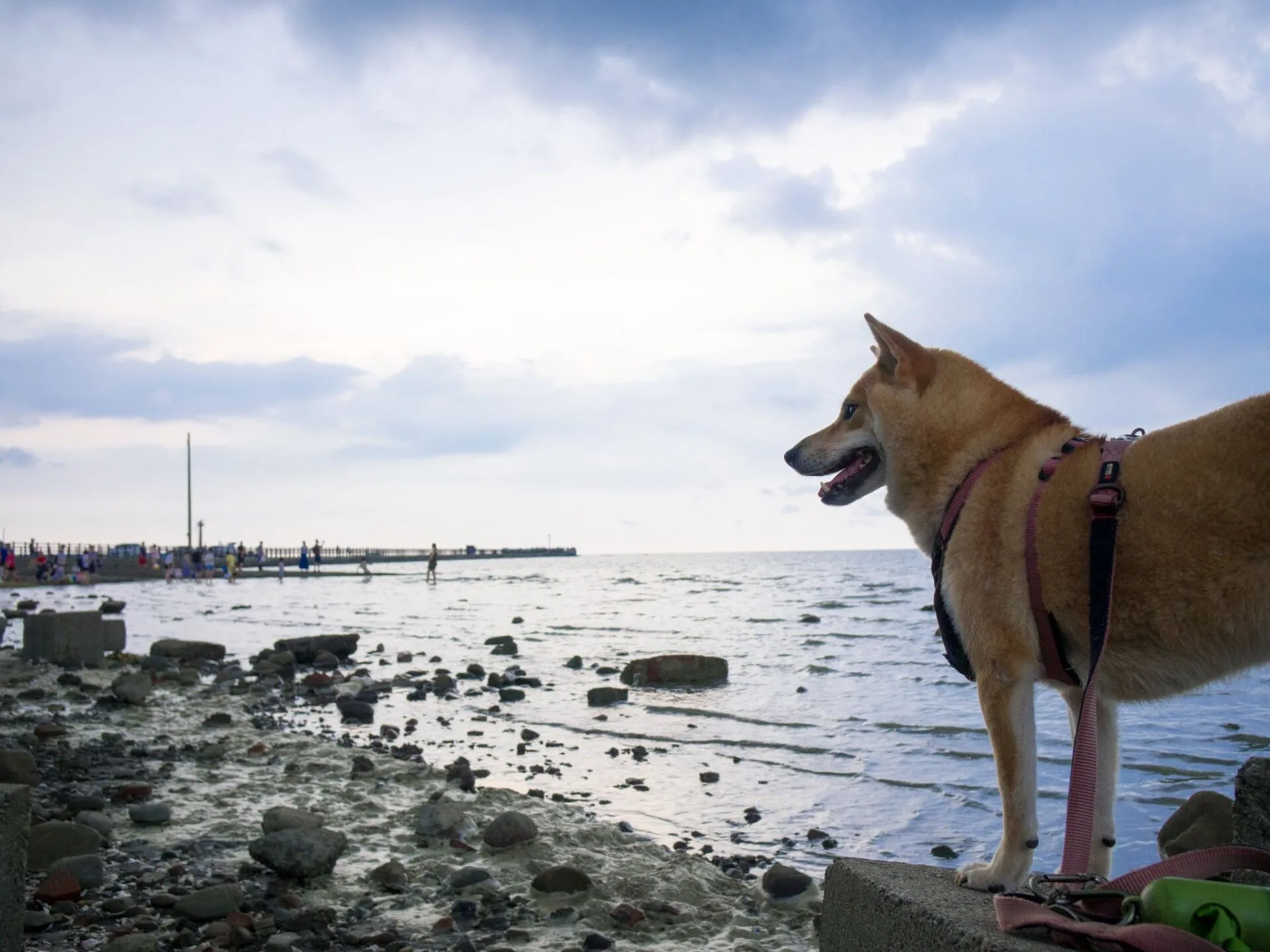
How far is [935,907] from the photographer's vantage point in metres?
2.75

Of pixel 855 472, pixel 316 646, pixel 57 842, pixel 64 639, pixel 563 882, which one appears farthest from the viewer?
pixel 316 646

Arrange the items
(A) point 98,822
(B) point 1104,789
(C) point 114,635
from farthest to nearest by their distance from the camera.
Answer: (C) point 114,635 → (A) point 98,822 → (B) point 1104,789

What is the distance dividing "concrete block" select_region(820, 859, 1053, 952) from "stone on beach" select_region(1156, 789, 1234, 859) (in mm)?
4072

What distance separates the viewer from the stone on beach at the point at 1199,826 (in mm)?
6285

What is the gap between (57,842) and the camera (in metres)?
5.95

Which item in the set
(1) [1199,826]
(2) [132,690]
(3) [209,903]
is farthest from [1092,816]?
(2) [132,690]

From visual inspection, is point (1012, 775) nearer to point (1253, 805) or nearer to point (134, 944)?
point (1253, 805)

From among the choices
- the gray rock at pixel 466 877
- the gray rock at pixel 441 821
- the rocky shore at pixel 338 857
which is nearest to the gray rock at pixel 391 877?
the rocky shore at pixel 338 857

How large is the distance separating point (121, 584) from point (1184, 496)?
68.5 metres

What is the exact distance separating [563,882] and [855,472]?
3.35 metres

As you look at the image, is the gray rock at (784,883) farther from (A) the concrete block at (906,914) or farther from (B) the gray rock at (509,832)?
(A) the concrete block at (906,914)

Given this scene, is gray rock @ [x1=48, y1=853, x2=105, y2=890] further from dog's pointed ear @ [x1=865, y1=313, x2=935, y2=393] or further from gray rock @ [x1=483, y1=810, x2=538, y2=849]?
dog's pointed ear @ [x1=865, y1=313, x2=935, y2=393]

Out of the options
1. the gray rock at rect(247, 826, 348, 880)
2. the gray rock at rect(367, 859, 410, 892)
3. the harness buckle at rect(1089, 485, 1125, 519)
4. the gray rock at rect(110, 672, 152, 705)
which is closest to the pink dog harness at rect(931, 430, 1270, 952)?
the harness buckle at rect(1089, 485, 1125, 519)

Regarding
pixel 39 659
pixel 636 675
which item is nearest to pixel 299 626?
pixel 39 659
